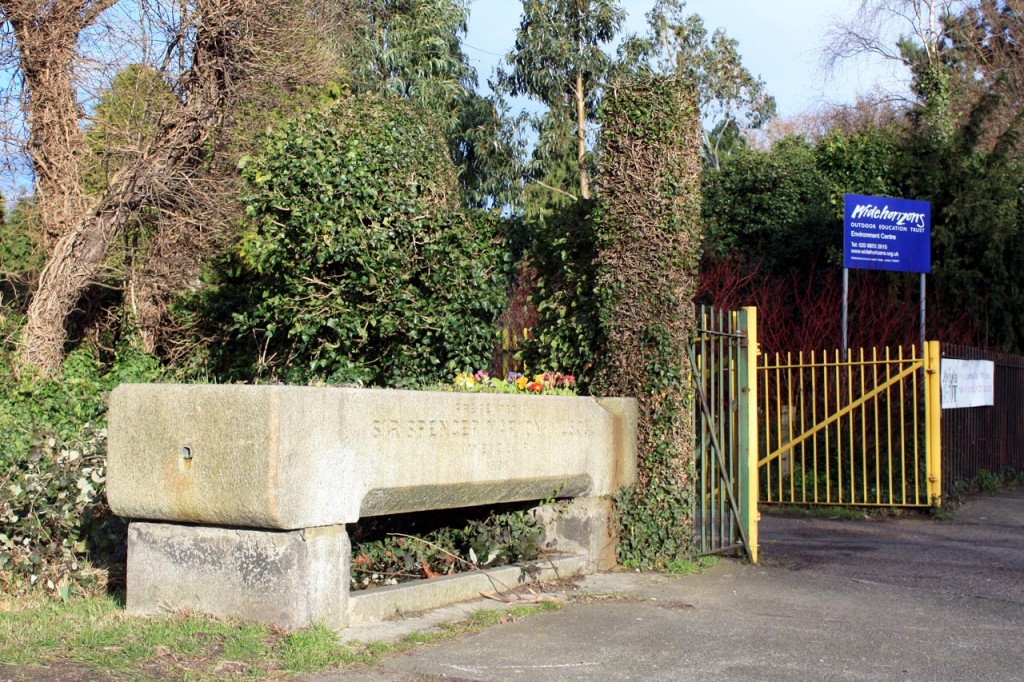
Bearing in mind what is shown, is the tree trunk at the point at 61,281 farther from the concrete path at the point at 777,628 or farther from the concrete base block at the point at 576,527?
the concrete path at the point at 777,628

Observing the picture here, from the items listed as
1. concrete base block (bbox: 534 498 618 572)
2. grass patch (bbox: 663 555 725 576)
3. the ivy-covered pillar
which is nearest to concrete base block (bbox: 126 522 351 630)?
concrete base block (bbox: 534 498 618 572)

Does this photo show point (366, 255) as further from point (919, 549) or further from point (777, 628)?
point (919, 549)

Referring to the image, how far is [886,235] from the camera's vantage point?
573 inches

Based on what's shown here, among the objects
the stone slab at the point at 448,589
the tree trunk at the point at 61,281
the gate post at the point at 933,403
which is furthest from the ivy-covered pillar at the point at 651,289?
the tree trunk at the point at 61,281

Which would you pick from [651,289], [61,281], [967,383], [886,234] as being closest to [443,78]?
[886,234]

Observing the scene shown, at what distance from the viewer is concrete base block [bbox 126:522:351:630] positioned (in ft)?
16.8

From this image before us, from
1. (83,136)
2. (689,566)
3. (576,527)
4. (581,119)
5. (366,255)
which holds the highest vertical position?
(581,119)

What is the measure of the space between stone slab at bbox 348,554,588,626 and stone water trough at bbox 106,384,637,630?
11 millimetres

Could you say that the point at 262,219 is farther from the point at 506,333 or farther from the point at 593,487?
the point at 593,487

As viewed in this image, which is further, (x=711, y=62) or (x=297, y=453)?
(x=711, y=62)

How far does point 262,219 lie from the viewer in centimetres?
948

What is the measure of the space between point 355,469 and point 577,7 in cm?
2049

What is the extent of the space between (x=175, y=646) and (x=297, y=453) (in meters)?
1.01

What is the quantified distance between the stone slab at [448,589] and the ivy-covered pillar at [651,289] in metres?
0.75
